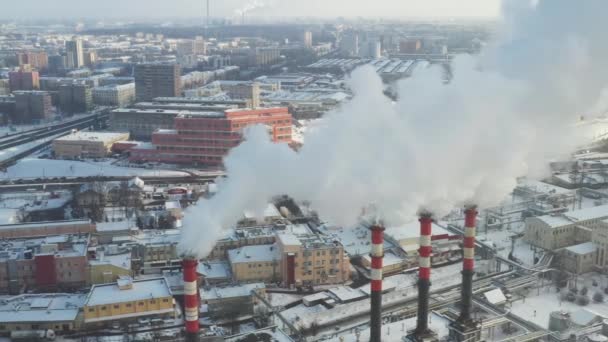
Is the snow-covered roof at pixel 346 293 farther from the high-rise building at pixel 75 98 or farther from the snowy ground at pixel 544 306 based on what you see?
the high-rise building at pixel 75 98

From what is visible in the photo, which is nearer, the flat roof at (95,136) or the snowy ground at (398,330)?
the snowy ground at (398,330)

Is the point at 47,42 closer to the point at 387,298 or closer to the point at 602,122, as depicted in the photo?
the point at 602,122

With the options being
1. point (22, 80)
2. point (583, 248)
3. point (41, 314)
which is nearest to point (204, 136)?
point (41, 314)

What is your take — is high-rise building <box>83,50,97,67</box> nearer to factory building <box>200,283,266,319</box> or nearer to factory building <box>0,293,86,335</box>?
factory building <box>0,293,86,335</box>

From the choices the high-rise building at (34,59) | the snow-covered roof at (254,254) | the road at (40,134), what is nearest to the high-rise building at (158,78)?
the road at (40,134)

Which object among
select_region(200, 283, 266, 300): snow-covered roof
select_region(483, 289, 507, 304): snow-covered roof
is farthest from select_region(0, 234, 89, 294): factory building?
select_region(483, 289, 507, 304): snow-covered roof
